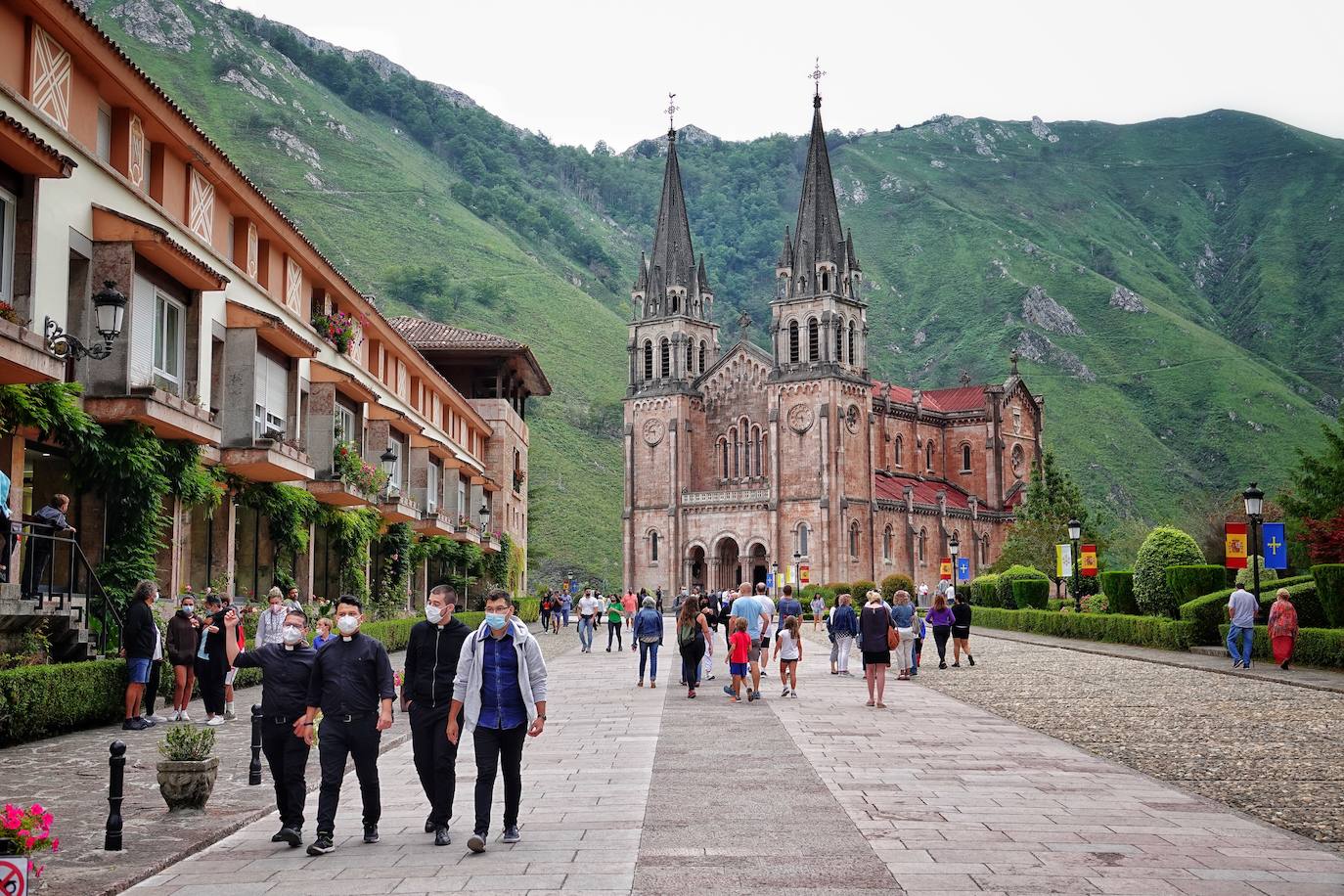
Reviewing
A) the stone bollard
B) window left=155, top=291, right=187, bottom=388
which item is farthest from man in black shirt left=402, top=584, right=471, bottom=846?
window left=155, top=291, right=187, bottom=388

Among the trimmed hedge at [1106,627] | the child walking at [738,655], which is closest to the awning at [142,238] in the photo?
the child walking at [738,655]

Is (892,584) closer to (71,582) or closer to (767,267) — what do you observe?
(71,582)

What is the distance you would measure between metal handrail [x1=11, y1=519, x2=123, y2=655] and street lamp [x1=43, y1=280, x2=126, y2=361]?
211 centimetres

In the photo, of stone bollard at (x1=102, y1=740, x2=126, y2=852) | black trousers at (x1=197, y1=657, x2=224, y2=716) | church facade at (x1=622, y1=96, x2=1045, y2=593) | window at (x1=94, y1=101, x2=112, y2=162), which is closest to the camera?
stone bollard at (x1=102, y1=740, x2=126, y2=852)

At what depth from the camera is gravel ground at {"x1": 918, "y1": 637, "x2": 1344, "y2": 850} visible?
11.6 meters

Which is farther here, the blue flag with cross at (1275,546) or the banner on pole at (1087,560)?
the banner on pole at (1087,560)

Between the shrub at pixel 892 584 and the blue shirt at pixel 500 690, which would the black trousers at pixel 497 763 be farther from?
the shrub at pixel 892 584

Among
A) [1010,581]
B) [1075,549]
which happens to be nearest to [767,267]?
[1010,581]

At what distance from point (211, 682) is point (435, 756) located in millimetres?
8436

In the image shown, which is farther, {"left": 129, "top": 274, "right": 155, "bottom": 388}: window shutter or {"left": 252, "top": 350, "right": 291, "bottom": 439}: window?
{"left": 252, "top": 350, "right": 291, "bottom": 439}: window

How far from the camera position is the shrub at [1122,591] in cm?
3831

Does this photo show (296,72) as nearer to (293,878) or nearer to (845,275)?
(845,275)

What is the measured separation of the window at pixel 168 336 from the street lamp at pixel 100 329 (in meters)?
3.62

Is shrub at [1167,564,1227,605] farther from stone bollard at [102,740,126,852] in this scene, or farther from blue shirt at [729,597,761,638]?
stone bollard at [102,740,126,852]
